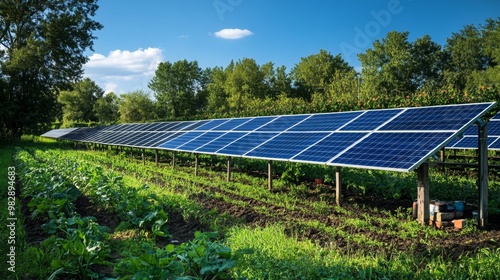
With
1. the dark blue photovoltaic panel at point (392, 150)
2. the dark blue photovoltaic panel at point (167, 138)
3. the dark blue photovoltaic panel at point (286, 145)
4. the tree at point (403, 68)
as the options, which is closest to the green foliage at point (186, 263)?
the dark blue photovoltaic panel at point (392, 150)

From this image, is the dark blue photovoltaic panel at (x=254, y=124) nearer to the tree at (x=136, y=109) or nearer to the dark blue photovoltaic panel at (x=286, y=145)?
the dark blue photovoltaic panel at (x=286, y=145)

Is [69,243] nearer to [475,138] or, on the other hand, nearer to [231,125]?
[231,125]

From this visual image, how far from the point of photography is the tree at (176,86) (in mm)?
79438

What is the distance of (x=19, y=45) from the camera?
36312 mm

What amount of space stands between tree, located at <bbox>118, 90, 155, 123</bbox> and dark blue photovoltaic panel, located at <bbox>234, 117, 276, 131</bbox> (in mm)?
58009

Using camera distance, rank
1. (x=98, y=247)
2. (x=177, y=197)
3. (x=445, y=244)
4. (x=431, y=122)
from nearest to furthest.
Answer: (x=98, y=247), (x=445, y=244), (x=431, y=122), (x=177, y=197)

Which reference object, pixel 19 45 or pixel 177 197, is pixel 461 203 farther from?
pixel 19 45

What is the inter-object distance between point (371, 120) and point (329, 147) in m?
1.96

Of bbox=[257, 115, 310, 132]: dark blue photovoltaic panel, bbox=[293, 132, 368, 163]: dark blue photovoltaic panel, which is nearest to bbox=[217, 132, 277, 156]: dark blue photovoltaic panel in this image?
bbox=[257, 115, 310, 132]: dark blue photovoltaic panel

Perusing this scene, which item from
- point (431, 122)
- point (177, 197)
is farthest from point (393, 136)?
point (177, 197)

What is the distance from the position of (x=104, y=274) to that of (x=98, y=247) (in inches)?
15.4

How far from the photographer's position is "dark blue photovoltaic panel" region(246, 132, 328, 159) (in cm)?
1127

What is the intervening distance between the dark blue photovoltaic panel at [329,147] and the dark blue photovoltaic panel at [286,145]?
414mm

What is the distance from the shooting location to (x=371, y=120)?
11.4 meters
